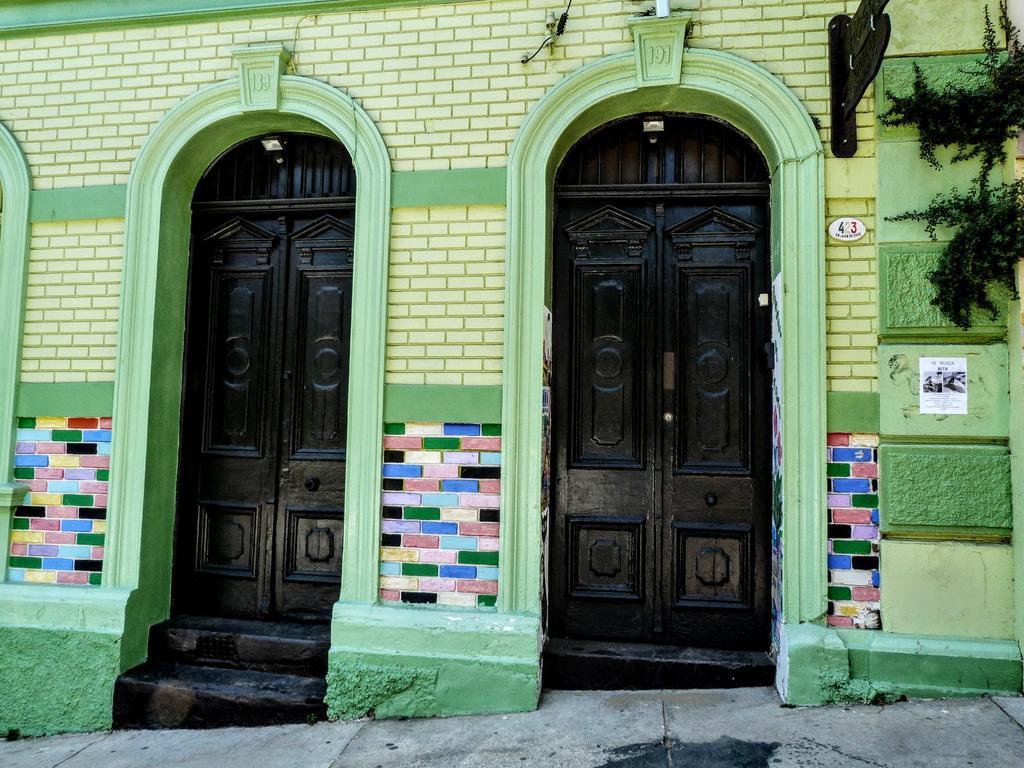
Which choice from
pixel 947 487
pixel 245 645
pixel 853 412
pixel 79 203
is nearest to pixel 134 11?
pixel 79 203

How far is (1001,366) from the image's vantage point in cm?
354

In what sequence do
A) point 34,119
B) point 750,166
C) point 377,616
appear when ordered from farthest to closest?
point 34,119 → point 750,166 → point 377,616

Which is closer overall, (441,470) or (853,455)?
(853,455)

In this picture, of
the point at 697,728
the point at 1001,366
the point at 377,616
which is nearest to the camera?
the point at 697,728

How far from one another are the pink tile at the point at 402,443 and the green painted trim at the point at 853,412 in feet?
7.13

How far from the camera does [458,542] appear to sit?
3.88m

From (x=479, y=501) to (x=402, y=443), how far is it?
54 centimetres

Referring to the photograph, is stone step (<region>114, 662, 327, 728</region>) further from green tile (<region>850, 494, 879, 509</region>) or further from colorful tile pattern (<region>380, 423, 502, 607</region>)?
green tile (<region>850, 494, 879, 509</region>)

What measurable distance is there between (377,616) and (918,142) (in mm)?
3789

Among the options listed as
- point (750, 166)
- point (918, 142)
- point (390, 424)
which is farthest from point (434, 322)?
point (918, 142)

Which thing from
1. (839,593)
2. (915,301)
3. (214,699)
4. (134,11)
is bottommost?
(214,699)

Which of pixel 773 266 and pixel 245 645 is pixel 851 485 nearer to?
pixel 773 266

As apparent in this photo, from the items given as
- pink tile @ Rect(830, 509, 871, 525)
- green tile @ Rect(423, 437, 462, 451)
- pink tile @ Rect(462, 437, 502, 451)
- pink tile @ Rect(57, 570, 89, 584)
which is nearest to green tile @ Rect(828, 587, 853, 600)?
pink tile @ Rect(830, 509, 871, 525)

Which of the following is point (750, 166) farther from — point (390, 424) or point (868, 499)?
point (390, 424)
